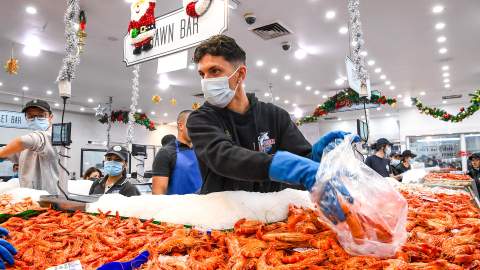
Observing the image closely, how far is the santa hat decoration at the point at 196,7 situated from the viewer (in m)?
2.56

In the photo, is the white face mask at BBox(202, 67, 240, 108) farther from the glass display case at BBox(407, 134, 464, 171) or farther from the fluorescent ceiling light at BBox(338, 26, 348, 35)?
the glass display case at BBox(407, 134, 464, 171)

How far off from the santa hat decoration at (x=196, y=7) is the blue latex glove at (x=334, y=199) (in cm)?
201

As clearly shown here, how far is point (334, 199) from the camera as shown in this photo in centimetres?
101

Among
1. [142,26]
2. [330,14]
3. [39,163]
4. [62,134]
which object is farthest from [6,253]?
[330,14]

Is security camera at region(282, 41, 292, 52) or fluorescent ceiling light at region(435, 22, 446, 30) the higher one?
fluorescent ceiling light at region(435, 22, 446, 30)

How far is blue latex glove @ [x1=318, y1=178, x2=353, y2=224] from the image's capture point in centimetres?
100

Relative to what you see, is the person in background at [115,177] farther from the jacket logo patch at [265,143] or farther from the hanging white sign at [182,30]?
the jacket logo patch at [265,143]

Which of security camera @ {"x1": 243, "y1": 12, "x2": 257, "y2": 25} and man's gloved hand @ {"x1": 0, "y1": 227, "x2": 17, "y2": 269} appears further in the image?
security camera @ {"x1": 243, "y1": 12, "x2": 257, "y2": 25}

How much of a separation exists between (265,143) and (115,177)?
277 centimetres

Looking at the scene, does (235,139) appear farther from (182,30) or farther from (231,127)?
(182,30)

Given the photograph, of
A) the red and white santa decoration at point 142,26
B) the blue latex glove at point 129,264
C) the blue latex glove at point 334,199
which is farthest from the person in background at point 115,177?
the blue latex glove at point 334,199

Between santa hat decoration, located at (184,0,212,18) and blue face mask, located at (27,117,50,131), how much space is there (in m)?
1.98

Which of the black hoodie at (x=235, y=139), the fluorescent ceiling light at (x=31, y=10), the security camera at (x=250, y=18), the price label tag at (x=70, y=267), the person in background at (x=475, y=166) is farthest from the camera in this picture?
the person in background at (x=475, y=166)

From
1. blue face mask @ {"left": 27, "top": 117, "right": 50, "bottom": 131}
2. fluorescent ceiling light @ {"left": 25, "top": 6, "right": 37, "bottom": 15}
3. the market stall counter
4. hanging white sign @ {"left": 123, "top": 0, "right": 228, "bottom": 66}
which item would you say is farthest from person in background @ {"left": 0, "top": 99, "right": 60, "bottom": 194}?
fluorescent ceiling light @ {"left": 25, "top": 6, "right": 37, "bottom": 15}
